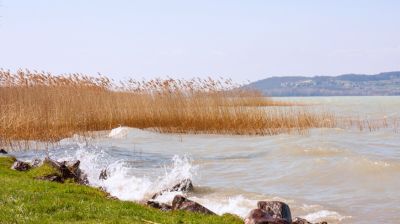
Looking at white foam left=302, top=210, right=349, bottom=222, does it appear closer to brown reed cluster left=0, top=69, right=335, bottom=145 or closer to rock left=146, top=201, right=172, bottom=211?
rock left=146, top=201, right=172, bottom=211

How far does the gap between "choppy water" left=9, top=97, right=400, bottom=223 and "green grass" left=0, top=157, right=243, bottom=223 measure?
2.94 metres

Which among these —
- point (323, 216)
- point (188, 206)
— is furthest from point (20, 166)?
point (323, 216)

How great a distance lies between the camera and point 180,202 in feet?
37.7

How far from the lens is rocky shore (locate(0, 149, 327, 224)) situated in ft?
30.5

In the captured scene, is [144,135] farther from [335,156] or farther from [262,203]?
[262,203]

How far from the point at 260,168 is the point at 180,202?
395 inches

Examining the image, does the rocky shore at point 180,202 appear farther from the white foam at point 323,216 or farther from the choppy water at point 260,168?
the white foam at point 323,216

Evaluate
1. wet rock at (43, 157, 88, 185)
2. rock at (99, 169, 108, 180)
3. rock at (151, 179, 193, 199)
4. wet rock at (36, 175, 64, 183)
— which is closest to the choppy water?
rock at (99, 169, 108, 180)

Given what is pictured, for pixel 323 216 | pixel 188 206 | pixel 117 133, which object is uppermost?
pixel 117 133

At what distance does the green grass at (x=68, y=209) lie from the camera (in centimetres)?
934

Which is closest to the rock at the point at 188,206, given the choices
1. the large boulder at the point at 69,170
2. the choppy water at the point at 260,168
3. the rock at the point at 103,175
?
the choppy water at the point at 260,168

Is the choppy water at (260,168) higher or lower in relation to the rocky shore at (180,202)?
lower

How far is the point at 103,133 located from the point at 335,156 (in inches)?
487

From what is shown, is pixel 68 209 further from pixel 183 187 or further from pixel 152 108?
pixel 152 108
